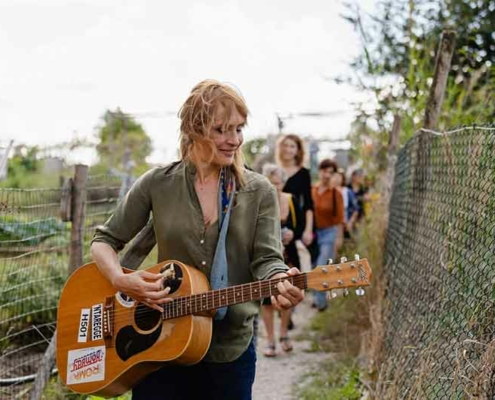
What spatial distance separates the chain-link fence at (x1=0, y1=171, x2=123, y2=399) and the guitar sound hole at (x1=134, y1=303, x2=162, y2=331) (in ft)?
4.51

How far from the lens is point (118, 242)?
3.22 metres

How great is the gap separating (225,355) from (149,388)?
1.11ft

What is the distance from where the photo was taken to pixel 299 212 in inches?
291

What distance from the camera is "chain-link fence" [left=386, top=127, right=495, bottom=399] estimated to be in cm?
295

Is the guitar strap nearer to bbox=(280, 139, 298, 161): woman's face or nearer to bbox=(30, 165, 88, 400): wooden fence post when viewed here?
bbox=(30, 165, 88, 400): wooden fence post

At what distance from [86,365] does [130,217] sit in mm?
674

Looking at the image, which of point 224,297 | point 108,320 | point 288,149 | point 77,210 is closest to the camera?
point 224,297

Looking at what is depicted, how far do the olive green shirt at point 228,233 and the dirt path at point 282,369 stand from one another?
271 cm

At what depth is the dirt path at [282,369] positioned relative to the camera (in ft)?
18.7

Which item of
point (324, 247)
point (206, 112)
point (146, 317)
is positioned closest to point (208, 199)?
point (206, 112)

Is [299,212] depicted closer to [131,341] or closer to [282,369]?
[282,369]

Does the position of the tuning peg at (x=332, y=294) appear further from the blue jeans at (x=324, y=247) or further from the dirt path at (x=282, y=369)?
the blue jeans at (x=324, y=247)

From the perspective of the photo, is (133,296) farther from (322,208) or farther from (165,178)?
(322,208)

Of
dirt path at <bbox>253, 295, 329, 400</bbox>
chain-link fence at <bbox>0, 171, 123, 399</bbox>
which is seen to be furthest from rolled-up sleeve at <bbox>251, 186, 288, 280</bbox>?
dirt path at <bbox>253, 295, 329, 400</bbox>
